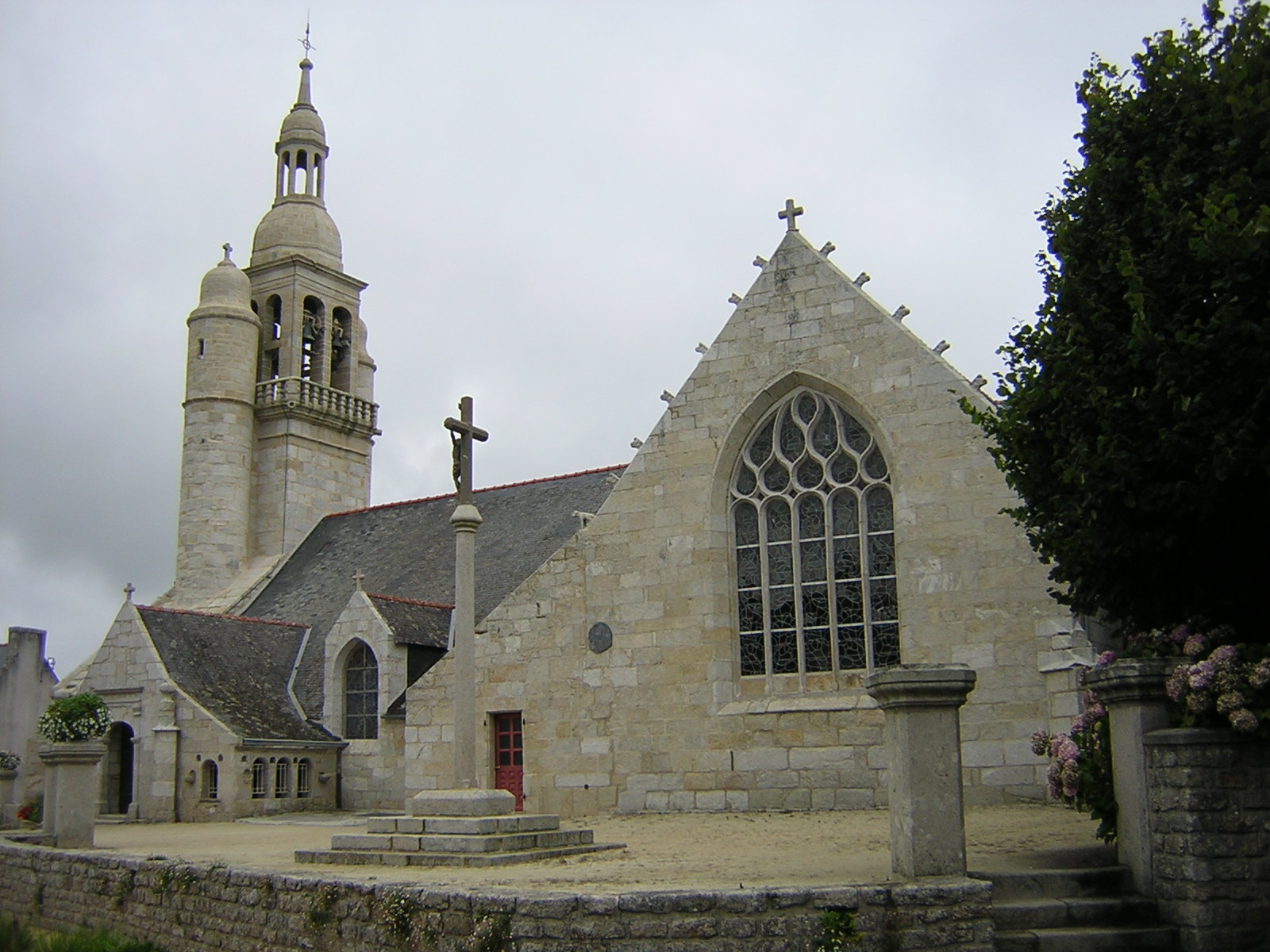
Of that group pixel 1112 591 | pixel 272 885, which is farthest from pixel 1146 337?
pixel 272 885

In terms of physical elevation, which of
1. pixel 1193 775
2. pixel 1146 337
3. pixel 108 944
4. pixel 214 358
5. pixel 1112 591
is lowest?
pixel 108 944

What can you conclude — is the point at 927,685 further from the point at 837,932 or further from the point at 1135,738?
the point at 1135,738

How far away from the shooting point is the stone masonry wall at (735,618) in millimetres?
14719

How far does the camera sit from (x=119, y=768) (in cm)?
2256

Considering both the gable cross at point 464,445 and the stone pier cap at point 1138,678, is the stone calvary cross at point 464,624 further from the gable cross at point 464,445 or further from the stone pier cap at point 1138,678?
the stone pier cap at point 1138,678

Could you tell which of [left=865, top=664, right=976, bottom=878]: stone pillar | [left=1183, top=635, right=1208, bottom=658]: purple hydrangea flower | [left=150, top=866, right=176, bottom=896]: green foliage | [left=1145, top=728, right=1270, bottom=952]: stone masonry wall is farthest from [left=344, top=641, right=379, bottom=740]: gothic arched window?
[left=1145, top=728, right=1270, bottom=952]: stone masonry wall

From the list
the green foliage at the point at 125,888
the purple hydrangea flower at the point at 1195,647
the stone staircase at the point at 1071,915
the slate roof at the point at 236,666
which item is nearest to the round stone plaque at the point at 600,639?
the green foliage at the point at 125,888

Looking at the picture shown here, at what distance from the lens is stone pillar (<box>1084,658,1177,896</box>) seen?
8694mm

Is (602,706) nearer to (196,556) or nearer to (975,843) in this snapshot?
(975,843)

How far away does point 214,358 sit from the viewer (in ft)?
96.4

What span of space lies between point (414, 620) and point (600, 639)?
22.2 feet

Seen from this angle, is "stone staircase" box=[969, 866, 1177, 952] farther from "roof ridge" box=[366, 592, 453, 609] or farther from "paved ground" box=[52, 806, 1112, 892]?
"roof ridge" box=[366, 592, 453, 609]

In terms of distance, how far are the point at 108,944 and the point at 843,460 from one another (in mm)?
10132

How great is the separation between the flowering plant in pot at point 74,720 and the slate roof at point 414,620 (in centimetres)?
624
